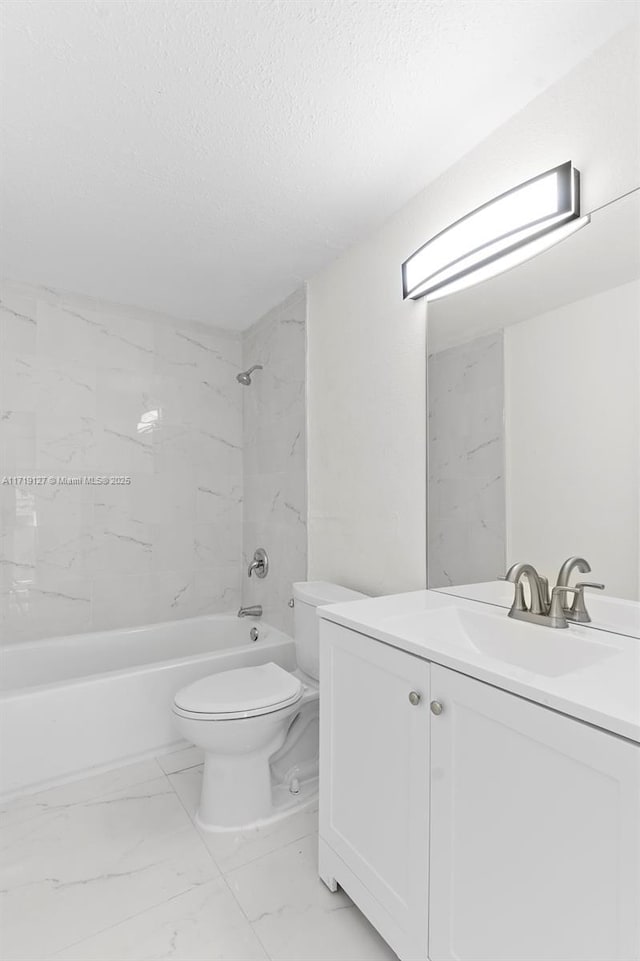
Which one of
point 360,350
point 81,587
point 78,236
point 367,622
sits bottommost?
point 81,587

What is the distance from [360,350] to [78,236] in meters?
1.27

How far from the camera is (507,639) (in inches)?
48.9

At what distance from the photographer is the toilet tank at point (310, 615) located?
6.35 ft

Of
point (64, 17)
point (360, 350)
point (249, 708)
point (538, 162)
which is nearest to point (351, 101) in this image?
point (538, 162)

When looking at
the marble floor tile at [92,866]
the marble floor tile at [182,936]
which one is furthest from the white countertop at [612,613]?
the marble floor tile at [92,866]

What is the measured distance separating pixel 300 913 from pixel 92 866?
66cm

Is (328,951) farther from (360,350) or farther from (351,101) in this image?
(351,101)

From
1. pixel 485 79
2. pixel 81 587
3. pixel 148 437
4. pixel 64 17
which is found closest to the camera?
pixel 64 17

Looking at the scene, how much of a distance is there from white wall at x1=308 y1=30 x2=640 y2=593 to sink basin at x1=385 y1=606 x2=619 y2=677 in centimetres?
40

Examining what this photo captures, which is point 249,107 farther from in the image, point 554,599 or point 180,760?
point 180,760

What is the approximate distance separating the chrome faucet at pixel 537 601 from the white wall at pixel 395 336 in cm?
46

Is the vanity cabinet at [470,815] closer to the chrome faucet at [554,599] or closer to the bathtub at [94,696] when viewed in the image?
the chrome faucet at [554,599]

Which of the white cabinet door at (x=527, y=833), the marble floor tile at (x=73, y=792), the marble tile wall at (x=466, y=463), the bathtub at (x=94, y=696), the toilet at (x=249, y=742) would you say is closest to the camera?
the white cabinet door at (x=527, y=833)

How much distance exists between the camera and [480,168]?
5.00 ft
